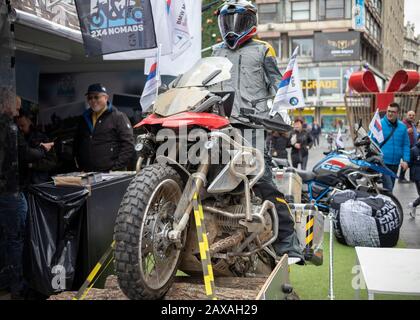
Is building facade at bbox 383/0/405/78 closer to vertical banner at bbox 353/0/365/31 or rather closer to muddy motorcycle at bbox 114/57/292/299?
vertical banner at bbox 353/0/365/31

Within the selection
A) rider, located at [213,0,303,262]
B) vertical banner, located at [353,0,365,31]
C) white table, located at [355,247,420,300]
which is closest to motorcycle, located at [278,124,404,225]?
white table, located at [355,247,420,300]

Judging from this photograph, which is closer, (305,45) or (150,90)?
(150,90)

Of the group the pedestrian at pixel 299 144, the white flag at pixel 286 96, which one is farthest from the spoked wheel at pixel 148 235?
the pedestrian at pixel 299 144

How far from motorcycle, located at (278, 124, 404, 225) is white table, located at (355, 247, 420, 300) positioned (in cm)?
352

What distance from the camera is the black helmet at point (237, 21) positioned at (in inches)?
137

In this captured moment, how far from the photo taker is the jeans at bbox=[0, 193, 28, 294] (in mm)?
3479

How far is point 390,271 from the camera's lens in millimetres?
3053

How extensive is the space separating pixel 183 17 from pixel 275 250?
324cm

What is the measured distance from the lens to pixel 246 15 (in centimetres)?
349

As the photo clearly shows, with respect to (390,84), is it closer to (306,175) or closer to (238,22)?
(306,175)

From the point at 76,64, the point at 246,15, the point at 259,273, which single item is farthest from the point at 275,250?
the point at 76,64

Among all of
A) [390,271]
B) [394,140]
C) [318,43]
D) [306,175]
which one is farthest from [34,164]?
[318,43]

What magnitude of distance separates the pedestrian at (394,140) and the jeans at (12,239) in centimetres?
563

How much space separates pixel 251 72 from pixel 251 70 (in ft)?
0.05
